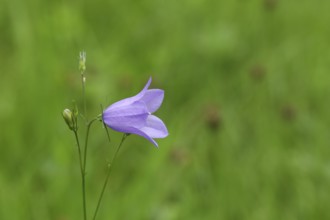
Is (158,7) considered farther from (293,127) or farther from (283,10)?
(293,127)

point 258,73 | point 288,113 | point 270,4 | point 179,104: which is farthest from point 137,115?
point 270,4

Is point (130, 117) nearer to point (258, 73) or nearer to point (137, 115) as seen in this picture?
point (137, 115)

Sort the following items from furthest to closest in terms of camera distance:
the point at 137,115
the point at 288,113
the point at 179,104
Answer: the point at 179,104 → the point at 288,113 → the point at 137,115

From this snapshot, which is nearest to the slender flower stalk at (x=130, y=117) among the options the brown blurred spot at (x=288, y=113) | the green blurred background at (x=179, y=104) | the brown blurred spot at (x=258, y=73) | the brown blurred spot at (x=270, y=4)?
the green blurred background at (x=179, y=104)

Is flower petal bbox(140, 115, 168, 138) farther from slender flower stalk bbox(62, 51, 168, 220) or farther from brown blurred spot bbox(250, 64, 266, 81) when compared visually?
brown blurred spot bbox(250, 64, 266, 81)

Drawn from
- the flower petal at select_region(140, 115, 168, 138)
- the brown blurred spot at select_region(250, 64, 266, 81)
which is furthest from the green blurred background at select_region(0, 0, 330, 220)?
the flower petal at select_region(140, 115, 168, 138)

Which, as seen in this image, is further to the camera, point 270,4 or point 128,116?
point 270,4
